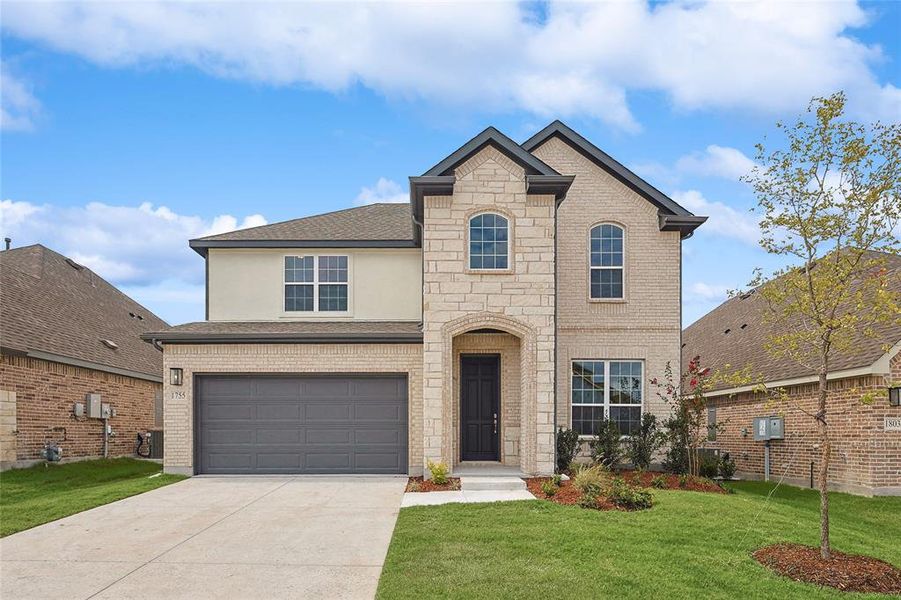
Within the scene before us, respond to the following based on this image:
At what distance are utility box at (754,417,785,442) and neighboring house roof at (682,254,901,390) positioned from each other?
97cm

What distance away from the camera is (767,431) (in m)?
16.8

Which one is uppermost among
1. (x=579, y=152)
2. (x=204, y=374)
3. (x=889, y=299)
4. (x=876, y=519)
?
(x=579, y=152)

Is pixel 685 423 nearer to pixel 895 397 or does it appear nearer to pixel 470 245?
pixel 895 397

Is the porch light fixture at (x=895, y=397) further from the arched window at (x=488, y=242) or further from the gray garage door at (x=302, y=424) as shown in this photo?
the gray garage door at (x=302, y=424)

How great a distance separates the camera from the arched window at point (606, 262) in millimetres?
16828

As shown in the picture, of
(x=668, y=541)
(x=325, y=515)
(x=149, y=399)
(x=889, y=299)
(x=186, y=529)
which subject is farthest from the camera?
(x=149, y=399)

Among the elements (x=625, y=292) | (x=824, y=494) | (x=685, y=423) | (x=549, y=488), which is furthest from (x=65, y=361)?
(x=824, y=494)

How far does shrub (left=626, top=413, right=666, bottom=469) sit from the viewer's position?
15.1 metres

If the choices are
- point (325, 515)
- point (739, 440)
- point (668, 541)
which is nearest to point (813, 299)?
point (668, 541)

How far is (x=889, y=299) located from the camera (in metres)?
7.88

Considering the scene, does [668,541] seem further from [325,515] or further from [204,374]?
[204,374]

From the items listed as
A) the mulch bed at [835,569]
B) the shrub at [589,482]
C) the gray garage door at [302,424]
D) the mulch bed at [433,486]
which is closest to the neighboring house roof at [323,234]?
the gray garage door at [302,424]

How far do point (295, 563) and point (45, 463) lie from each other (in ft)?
38.9

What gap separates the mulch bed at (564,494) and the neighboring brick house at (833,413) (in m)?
2.98
